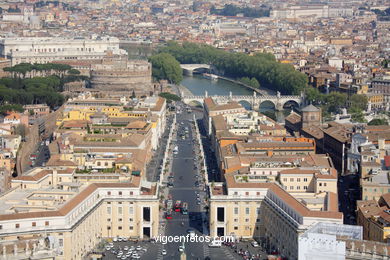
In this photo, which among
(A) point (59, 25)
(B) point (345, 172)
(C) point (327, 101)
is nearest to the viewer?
(B) point (345, 172)

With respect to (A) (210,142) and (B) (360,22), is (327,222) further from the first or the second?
(B) (360,22)

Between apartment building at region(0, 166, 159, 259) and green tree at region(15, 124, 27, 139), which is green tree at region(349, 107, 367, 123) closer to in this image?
green tree at region(15, 124, 27, 139)

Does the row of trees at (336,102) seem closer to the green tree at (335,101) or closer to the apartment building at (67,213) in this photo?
the green tree at (335,101)

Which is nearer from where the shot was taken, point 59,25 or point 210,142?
point 210,142

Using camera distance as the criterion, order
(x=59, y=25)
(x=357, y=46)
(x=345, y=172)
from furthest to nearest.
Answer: (x=59, y=25) → (x=357, y=46) → (x=345, y=172)

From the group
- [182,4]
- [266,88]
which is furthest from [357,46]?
[182,4]

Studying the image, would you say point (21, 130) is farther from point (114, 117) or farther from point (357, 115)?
point (357, 115)

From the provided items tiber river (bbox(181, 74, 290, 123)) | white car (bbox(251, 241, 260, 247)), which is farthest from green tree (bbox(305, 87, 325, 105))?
white car (bbox(251, 241, 260, 247))

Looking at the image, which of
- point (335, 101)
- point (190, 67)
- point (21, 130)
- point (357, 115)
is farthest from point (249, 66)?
point (21, 130)

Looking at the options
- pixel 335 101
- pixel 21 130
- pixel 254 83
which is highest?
pixel 21 130
